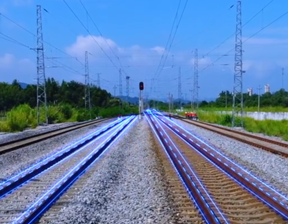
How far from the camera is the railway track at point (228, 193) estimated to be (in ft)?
27.7

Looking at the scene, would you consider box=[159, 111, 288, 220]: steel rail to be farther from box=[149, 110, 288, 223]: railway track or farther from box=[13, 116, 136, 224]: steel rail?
box=[13, 116, 136, 224]: steel rail

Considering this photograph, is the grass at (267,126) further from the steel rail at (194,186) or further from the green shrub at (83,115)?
the green shrub at (83,115)

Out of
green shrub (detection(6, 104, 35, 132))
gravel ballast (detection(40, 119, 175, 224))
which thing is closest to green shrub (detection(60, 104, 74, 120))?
green shrub (detection(6, 104, 35, 132))

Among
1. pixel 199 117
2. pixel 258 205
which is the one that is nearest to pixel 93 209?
pixel 258 205

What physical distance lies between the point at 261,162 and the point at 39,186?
8305 mm

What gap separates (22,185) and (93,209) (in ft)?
12.2

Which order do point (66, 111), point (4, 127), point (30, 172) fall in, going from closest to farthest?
point (30, 172), point (4, 127), point (66, 111)

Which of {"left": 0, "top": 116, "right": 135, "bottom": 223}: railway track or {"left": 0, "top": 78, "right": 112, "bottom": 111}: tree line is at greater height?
{"left": 0, "top": 78, "right": 112, "bottom": 111}: tree line

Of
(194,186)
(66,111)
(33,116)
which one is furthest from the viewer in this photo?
(66,111)

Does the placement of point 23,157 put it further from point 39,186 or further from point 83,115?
point 83,115

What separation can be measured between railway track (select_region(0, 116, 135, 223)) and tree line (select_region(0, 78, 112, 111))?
67834 mm

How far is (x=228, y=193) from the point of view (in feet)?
36.2

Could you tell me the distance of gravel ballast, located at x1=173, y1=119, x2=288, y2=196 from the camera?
12984mm

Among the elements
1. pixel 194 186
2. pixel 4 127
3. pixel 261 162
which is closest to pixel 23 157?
pixel 261 162
